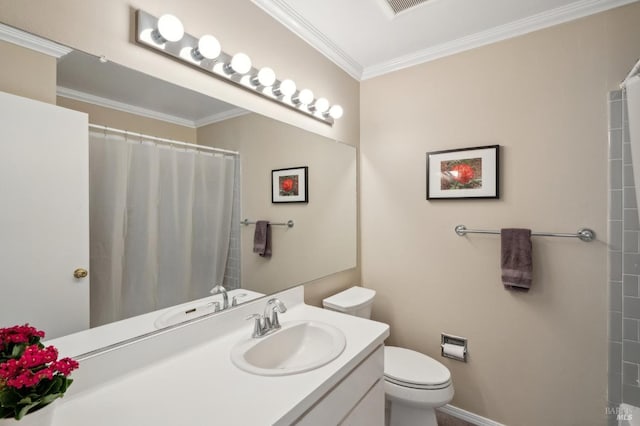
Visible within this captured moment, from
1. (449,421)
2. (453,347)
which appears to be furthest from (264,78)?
(449,421)

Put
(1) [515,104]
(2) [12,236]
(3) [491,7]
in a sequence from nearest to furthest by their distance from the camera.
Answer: (2) [12,236], (3) [491,7], (1) [515,104]

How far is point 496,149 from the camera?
171cm

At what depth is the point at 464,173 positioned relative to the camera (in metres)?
1.82

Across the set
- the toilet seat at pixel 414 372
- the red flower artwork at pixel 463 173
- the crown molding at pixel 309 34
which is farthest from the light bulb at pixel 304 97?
the toilet seat at pixel 414 372

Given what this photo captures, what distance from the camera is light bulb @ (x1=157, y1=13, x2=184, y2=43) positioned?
1.04m

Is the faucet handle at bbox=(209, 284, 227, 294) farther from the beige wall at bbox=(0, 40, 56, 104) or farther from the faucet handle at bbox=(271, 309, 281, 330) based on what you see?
the beige wall at bbox=(0, 40, 56, 104)

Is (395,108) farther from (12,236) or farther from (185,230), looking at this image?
(12,236)

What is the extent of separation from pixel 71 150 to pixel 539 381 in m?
2.38

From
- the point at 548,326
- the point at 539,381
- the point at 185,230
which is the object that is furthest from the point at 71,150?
the point at 539,381

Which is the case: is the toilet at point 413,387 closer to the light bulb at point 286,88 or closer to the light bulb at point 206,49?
the light bulb at point 286,88

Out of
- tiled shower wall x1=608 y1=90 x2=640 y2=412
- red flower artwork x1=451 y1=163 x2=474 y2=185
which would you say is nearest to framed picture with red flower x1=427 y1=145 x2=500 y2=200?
red flower artwork x1=451 y1=163 x2=474 y2=185

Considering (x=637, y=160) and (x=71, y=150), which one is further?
(x=637, y=160)

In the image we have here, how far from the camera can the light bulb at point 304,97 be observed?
1665 mm

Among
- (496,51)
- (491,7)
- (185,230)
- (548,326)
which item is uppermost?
(491,7)
